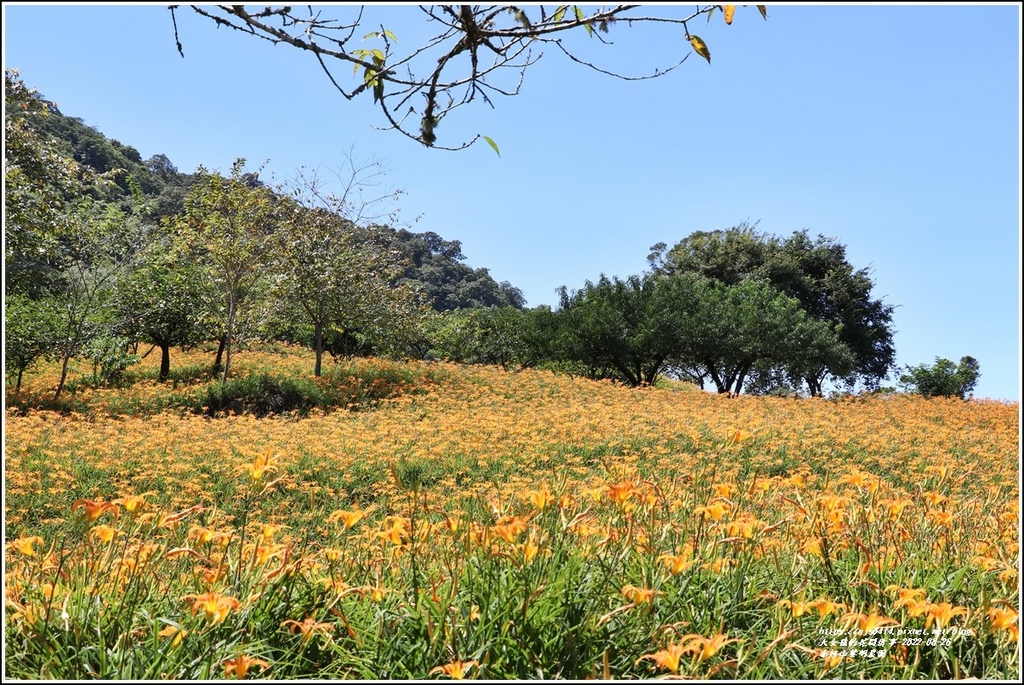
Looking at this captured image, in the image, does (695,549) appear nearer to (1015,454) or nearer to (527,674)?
(527,674)

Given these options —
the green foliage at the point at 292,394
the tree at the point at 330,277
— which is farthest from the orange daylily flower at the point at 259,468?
the tree at the point at 330,277

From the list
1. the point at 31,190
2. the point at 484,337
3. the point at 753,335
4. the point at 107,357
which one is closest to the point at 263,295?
the point at 107,357

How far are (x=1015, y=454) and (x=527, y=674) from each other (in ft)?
34.0

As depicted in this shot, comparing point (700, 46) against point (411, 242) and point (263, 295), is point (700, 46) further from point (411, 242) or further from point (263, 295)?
point (411, 242)

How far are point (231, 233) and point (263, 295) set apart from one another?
5.46ft

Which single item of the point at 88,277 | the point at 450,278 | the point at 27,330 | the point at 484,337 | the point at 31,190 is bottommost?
the point at 27,330

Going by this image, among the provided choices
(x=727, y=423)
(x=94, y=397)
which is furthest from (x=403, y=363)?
(x=727, y=423)

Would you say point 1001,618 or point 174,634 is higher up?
point 1001,618

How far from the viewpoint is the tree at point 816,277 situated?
27828 millimetres

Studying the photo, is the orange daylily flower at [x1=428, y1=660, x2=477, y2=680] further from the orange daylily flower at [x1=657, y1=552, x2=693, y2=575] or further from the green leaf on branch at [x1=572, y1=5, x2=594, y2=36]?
the green leaf on branch at [x1=572, y1=5, x2=594, y2=36]

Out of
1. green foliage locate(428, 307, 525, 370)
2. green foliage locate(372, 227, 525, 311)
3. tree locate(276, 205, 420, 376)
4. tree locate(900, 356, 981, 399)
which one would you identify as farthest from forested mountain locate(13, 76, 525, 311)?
tree locate(900, 356, 981, 399)

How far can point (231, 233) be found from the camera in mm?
15055

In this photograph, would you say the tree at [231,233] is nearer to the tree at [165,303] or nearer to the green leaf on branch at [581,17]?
the tree at [165,303]

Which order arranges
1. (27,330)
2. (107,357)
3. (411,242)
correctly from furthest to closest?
1. (411,242)
2. (107,357)
3. (27,330)
